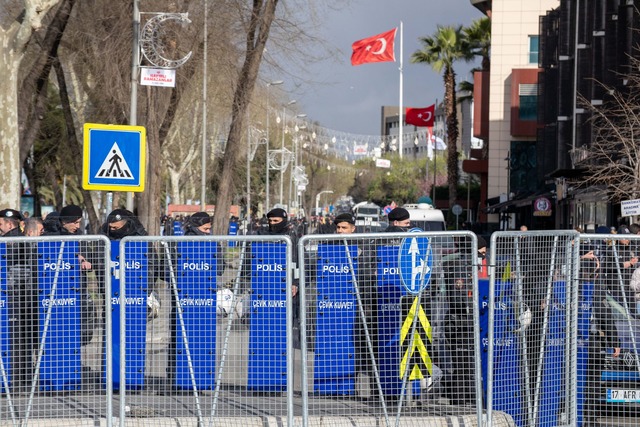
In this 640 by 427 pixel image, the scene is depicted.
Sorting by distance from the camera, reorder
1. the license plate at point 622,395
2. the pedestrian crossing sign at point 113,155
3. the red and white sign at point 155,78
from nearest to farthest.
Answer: the license plate at point 622,395
the pedestrian crossing sign at point 113,155
the red and white sign at point 155,78

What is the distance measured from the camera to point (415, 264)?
26.4 ft

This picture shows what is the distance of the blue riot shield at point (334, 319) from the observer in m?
8.06

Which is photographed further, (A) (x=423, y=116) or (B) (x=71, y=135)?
(A) (x=423, y=116)

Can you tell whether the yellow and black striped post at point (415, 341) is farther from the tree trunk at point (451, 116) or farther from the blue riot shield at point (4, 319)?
the tree trunk at point (451, 116)

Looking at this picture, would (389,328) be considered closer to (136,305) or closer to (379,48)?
(136,305)

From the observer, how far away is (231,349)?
8109 millimetres

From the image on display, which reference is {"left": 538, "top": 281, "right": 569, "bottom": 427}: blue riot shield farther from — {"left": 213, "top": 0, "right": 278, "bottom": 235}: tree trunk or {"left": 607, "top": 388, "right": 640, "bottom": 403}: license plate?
{"left": 213, "top": 0, "right": 278, "bottom": 235}: tree trunk

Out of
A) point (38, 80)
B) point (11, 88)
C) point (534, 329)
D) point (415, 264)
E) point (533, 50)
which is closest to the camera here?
point (415, 264)

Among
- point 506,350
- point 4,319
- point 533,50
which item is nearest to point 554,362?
point 506,350

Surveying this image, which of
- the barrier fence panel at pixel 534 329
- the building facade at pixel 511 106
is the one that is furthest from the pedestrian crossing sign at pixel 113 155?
the building facade at pixel 511 106

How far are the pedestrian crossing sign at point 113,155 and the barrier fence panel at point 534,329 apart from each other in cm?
641

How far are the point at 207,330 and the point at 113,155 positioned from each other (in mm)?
5827

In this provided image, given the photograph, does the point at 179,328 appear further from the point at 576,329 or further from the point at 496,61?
the point at 496,61

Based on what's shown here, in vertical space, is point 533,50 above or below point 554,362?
above
